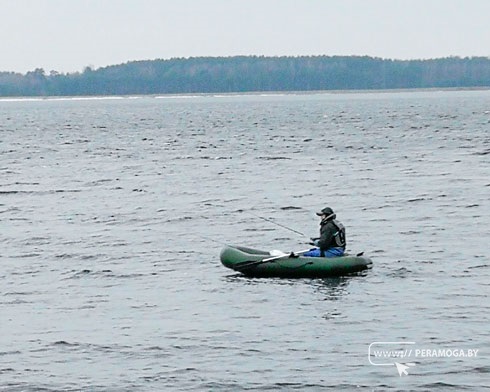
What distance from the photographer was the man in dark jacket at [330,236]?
2514cm

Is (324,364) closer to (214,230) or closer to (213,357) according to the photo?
(213,357)

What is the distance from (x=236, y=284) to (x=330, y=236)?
7.54ft

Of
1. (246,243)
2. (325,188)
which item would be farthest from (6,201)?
(246,243)

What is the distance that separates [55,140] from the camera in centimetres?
8925

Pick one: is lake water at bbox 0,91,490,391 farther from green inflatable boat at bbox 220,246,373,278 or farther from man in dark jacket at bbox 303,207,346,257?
man in dark jacket at bbox 303,207,346,257

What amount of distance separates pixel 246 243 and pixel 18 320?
10641 millimetres

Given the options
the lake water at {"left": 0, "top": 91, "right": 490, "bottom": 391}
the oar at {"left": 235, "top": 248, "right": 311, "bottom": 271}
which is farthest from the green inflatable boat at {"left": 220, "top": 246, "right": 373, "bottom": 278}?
the lake water at {"left": 0, "top": 91, "right": 490, "bottom": 391}

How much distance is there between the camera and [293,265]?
82.4 ft

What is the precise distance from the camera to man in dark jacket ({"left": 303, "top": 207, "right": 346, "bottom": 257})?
82.5 ft

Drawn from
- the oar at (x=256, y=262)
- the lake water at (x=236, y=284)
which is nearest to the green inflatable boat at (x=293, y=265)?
the oar at (x=256, y=262)

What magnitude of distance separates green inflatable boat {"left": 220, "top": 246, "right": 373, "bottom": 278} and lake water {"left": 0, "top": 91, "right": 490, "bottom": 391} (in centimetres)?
23

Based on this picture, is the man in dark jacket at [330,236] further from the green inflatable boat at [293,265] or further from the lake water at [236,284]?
the lake water at [236,284]

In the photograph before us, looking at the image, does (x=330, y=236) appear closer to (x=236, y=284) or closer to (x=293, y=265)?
(x=293, y=265)

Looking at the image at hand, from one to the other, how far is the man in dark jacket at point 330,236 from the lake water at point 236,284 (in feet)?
2.58
